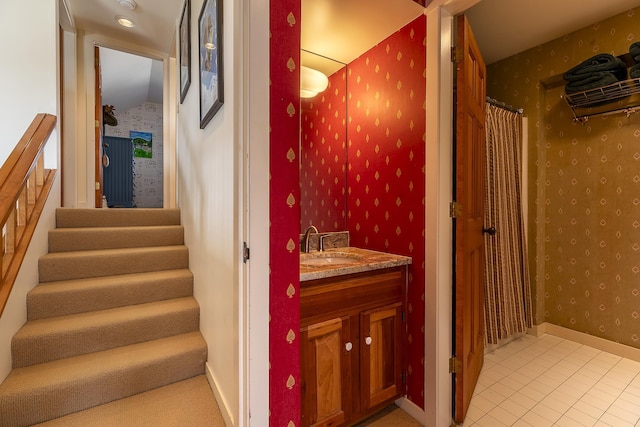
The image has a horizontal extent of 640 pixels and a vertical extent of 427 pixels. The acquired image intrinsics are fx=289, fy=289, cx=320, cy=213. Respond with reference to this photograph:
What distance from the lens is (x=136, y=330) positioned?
1.84 metres

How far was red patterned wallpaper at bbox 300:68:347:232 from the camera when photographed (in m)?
2.24

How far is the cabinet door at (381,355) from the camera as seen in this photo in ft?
5.04

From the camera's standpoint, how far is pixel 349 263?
1.58 m

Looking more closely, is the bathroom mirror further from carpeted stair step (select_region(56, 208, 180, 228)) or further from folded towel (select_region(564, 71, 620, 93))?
folded towel (select_region(564, 71, 620, 93))

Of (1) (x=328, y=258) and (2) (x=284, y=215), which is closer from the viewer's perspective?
(2) (x=284, y=215)

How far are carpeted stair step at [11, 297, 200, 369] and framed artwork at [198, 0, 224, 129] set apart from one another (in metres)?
1.27

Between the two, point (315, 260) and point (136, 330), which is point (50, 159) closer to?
point (136, 330)

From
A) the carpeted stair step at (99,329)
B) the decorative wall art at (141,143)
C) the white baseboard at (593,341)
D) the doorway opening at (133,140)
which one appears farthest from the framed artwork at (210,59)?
the decorative wall art at (141,143)

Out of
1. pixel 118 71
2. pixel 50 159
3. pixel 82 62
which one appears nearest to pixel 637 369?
pixel 50 159

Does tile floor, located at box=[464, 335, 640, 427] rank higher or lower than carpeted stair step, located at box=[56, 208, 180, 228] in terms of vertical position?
lower

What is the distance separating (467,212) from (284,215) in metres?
1.09

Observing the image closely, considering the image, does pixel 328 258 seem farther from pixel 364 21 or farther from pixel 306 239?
pixel 364 21

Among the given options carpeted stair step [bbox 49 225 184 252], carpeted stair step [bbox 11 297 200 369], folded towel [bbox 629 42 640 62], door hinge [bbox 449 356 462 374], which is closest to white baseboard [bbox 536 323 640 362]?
door hinge [bbox 449 356 462 374]

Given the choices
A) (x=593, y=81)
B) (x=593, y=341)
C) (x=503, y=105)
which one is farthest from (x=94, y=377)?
(x=593, y=81)
